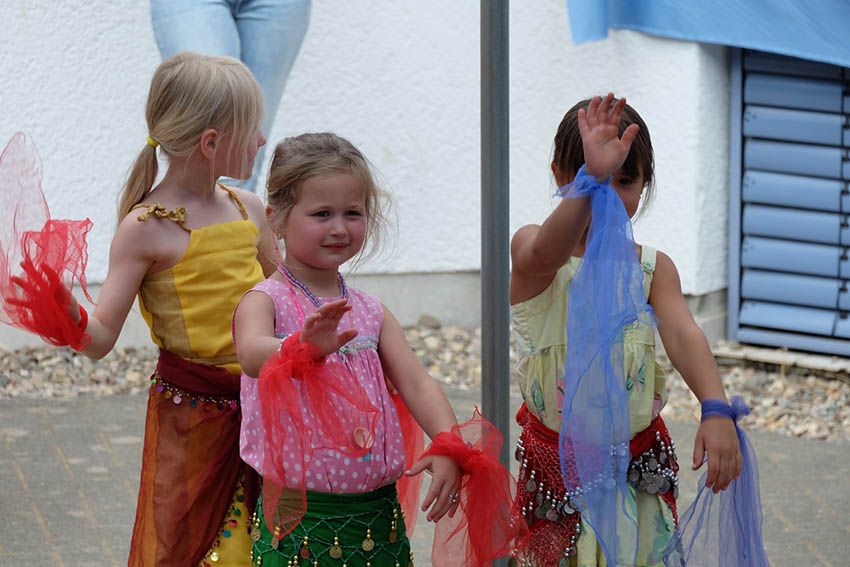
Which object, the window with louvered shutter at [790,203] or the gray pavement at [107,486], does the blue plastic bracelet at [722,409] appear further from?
the window with louvered shutter at [790,203]

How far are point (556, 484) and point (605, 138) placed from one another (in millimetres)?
753

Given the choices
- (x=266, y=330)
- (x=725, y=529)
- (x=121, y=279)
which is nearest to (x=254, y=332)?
(x=266, y=330)

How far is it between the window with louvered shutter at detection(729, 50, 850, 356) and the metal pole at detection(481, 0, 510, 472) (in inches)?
126

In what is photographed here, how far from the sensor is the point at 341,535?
219 cm

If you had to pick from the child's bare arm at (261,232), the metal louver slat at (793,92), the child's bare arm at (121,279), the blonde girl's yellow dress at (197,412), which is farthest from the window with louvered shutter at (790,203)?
the child's bare arm at (121,279)

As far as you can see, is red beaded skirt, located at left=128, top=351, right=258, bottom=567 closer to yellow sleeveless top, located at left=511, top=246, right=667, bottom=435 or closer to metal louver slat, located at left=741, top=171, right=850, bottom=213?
yellow sleeveless top, located at left=511, top=246, right=667, bottom=435

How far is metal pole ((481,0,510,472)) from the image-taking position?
238 cm

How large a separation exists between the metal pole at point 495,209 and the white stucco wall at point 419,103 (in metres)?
3.13

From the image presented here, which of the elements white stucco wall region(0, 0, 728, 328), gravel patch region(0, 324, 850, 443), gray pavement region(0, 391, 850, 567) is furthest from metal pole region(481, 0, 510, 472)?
white stucco wall region(0, 0, 728, 328)

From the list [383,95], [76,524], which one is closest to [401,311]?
[383,95]

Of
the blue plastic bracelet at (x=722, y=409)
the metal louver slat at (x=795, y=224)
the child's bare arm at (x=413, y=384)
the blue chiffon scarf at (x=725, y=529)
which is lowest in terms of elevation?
the blue chiffon scarf at (x=725, y=529)

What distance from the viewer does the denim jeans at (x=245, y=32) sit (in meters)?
4.46

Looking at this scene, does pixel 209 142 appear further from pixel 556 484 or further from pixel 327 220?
pixel 556 484

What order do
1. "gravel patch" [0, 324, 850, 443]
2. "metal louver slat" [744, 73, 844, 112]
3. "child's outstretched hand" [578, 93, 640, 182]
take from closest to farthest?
1. "child's outstretched hand" [578, 93, 640, 182]
2. "gravel patch" [0, 324, 850, 443]
3. "metal louver slat" [744, 73, 844, 112]
